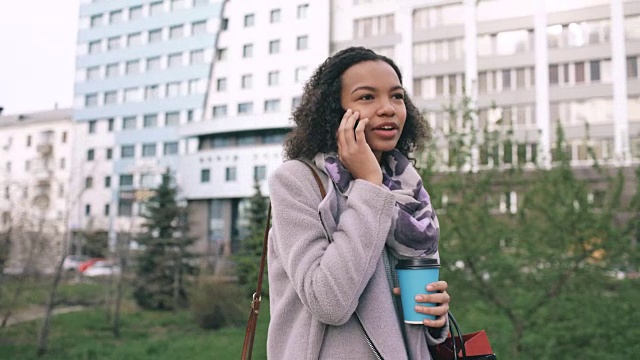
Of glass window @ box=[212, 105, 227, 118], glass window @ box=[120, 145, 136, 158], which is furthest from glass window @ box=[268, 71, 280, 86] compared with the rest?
glass window @ box=[120, 145, 136, 158]

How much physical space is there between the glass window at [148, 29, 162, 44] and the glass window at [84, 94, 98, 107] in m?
6.57

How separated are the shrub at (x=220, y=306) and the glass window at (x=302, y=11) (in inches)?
1070

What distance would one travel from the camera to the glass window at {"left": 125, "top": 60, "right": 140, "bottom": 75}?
4507 centimetres

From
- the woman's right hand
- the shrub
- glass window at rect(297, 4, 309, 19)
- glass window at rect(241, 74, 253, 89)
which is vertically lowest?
Result: the shrub

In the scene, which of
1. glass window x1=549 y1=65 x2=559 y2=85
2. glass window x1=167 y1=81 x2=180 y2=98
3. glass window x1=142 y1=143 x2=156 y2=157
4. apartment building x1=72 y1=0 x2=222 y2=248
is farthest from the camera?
glass window x1=142 y1=143 x2=156 y2=157

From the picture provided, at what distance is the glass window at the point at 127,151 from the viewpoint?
43994 millimetres

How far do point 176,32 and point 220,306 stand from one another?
34.0m

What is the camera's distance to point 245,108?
3938 cm

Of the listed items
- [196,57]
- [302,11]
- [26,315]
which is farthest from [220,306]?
[196,57]

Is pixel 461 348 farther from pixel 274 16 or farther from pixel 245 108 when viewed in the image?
pixel 274 16

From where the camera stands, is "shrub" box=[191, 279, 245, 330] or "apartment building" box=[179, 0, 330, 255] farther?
"apartment building" box=[179, 0, 330, 255]

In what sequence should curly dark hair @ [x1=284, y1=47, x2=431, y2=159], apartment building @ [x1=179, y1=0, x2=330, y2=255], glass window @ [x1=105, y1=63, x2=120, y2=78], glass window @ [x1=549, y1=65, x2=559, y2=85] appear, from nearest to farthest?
curly dark hair @ [x1=284, y1=47, x2=431, y2=159]
glass window @ [x1=549, y1=65, x2=559, y2=85]
apartment building @ [x1=179, y1=0, x2=330, y2=255]
glass window @ [x1=105, y1=63, x2=120, y2=78]

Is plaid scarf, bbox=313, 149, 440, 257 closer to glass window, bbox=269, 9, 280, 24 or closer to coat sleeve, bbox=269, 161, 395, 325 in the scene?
coat sleeve, bbox=269, 161, 395, 325

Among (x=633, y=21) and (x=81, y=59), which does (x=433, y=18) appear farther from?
(x=81, y=59)
